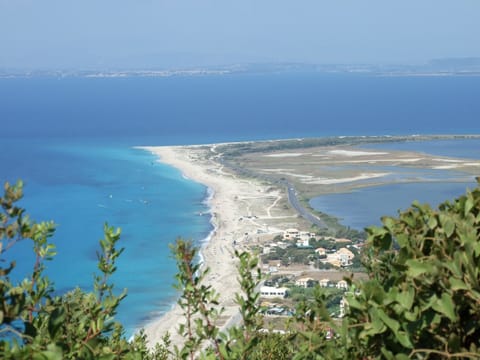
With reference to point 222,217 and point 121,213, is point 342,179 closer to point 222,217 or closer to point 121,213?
point 222,217

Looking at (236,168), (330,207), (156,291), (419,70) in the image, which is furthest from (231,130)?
(419,70)

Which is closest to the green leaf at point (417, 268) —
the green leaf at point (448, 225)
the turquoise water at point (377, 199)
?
the green leaf at point (448, 225)

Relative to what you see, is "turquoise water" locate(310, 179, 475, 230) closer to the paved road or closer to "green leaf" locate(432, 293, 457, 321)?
the paved road

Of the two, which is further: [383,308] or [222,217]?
[222,217]

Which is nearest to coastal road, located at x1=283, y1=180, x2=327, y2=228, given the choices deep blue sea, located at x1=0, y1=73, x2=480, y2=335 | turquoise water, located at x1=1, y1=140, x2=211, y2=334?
deep blue sea, located at x1=0, y1=73, x2=480, y2=335

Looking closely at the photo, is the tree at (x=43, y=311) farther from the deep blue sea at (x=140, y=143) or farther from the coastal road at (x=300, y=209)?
the coastal road at (x=300, y=209)

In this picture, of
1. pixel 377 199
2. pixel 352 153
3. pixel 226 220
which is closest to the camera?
pixel 226 220

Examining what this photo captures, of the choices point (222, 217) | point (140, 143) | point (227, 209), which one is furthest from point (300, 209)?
point (140, 143)
